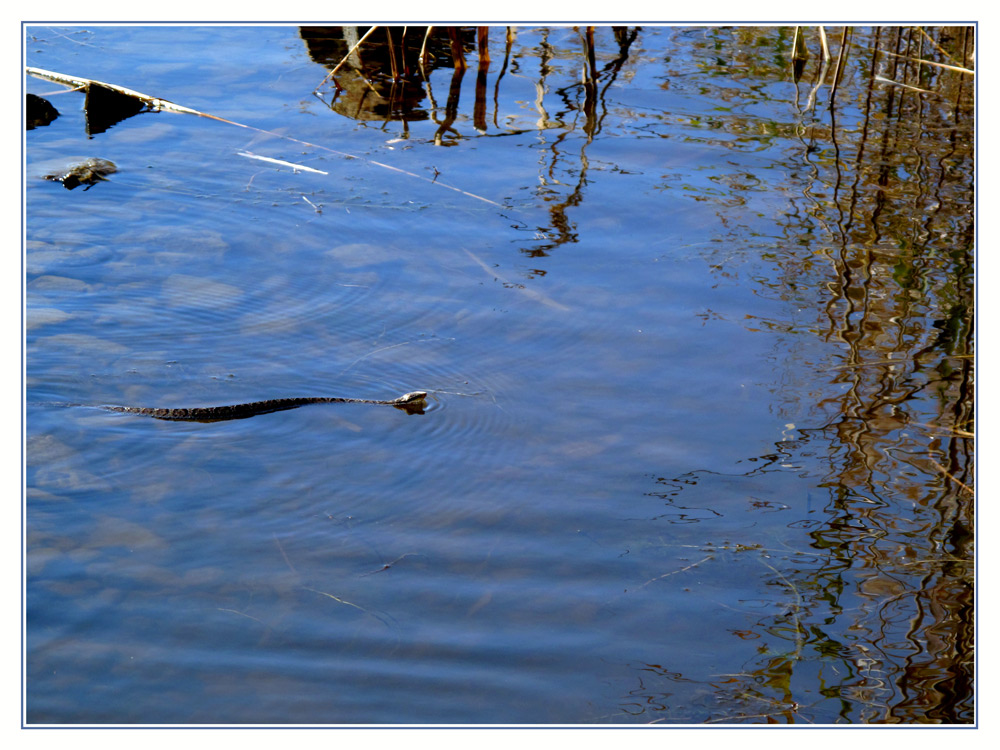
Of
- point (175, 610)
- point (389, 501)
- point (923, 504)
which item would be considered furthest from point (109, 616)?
point (923, 504)

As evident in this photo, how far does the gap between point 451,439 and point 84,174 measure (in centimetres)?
408

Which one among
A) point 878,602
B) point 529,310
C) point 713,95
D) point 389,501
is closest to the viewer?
point 878,602

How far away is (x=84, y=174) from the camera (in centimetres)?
639

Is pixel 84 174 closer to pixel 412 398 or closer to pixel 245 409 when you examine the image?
pixel 245 409

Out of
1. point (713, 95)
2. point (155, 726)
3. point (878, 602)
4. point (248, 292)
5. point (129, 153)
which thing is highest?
point (713, 95)

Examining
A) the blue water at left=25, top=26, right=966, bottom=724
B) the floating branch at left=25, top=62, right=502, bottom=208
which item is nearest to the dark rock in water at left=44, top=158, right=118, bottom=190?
the blue water at left=25, top=26, right=966, bottom=724

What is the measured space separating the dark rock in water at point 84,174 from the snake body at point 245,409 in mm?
2753

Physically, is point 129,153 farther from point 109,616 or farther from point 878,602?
point 878,602

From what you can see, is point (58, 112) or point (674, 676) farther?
point (58, 112)

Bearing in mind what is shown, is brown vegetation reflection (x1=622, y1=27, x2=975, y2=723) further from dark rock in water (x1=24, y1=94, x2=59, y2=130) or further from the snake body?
dark rock in water (x1=24, y1=94, x2=59, y2=130)

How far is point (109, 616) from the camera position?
336 centimetres

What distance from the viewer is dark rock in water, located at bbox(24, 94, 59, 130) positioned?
7.23 m

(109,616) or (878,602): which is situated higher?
(878,602)

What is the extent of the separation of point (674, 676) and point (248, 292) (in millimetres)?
3562
